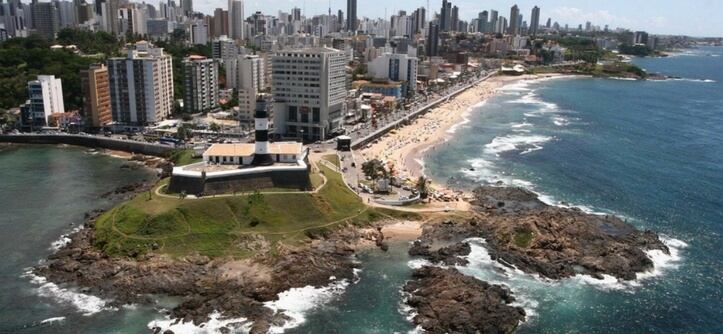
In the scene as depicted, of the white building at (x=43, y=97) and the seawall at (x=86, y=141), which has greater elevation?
the white building at (x=43, y=97)

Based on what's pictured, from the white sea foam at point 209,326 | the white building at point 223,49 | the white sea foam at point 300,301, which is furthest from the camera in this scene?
the white building at point 223,49

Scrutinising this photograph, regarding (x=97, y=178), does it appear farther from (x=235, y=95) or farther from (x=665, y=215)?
(x=665, y=215)

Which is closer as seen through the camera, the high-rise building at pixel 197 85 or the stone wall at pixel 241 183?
the stone wall at pixel 241 183

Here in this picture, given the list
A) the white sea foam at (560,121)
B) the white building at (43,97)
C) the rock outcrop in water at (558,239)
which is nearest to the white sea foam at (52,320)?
the rock outcrop in water at (558,239)

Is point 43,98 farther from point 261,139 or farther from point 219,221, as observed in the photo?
point 219,221

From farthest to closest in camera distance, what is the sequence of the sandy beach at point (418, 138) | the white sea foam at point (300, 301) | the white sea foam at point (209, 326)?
the sandy beach at point (418, 138), the white sea foam at point (300, 301), the white sea foam at point (209, 326)

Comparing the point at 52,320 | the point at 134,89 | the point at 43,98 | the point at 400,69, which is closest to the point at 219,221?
the point at 52,320

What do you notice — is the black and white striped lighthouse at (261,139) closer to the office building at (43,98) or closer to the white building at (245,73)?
the office building at (43,98)
